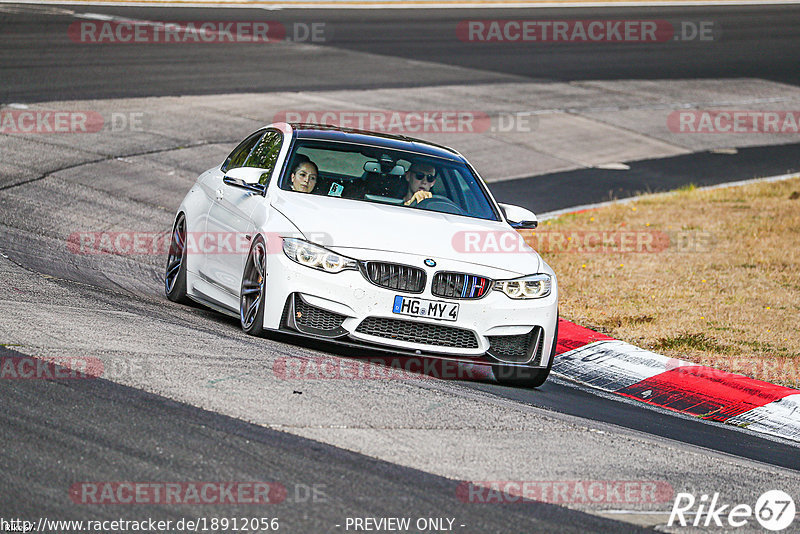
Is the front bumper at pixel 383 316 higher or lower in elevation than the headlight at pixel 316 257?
lower

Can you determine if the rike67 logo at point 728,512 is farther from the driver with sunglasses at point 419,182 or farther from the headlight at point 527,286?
the driver with sunglasses at point 419,182

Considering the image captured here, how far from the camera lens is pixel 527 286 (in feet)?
25.7

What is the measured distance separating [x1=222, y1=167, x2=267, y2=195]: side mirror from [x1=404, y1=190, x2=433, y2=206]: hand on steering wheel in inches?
44.0

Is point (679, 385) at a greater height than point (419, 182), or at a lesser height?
lesser

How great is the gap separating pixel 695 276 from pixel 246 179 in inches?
224

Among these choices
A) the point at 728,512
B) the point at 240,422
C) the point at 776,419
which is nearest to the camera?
the point at 728,512

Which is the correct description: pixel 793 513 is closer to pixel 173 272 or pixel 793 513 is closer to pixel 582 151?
pixel 173 272

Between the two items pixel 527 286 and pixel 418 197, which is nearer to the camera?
pixel 527 286

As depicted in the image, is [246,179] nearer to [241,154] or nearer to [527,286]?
A: [241,154]

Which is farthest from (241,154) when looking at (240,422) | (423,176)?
(240,422)

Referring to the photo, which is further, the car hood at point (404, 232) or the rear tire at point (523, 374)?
the rear tire at point (523, 374)

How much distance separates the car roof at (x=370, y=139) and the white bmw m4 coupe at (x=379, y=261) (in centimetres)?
3

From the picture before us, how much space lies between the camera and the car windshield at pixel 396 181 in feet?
28.5

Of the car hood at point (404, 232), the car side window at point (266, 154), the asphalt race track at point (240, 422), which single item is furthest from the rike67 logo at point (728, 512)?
the car side window at point (266, 154)
